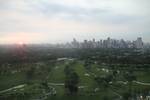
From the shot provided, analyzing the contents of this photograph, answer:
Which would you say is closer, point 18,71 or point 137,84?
point 137,84

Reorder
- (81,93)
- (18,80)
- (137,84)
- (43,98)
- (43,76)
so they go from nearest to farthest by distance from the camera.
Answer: (43,98)
(81,93)
(137,84)
(18,80)
(43,76)

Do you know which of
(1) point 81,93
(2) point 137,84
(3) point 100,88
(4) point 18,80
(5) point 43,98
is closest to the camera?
(5) point 43,98

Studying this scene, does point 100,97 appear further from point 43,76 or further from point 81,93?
point 43,76

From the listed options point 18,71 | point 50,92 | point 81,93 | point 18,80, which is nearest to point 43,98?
point 50,92

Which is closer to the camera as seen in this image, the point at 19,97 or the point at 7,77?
the point at 19,97

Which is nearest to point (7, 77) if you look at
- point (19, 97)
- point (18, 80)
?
point (18, 80)

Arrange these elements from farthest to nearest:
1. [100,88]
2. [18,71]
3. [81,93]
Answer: [18,71], [100,88], [81,93]

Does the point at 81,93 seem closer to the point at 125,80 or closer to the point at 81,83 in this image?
the point at 81,83

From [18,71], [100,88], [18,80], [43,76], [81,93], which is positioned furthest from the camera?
[18,71]
